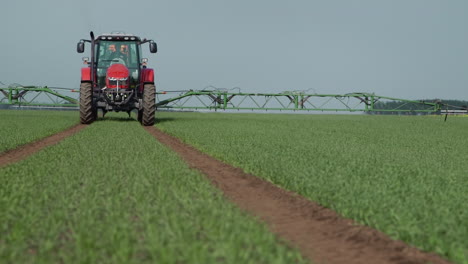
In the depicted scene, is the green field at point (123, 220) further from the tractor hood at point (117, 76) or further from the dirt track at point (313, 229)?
the tractor hood at point (117, 76)

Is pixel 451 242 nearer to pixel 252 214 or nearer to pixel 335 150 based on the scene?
pixel 252 214

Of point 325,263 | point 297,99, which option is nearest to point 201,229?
point 325,263

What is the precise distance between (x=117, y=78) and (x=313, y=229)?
48.2ft

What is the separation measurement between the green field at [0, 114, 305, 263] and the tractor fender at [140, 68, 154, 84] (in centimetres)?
1154

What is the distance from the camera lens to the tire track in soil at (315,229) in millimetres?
3424

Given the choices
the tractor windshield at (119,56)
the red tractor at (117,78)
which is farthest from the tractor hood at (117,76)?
the tractor windshield at (119,56)

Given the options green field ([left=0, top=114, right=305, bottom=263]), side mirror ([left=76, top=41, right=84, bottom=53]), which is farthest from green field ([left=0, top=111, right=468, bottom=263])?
side mirror ([left=76, top=41, right=84, bottom=53])

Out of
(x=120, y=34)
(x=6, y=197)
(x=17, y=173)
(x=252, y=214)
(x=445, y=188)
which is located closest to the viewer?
(x=252, y=214)

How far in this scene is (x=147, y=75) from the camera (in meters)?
18.3

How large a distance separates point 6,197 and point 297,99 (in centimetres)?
4343

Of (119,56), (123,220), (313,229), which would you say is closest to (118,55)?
(119,56)

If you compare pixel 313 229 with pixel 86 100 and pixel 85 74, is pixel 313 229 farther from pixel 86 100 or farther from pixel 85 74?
pixel 85 74

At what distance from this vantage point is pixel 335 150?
9.83 m

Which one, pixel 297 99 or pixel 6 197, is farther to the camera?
pixel 297 99
